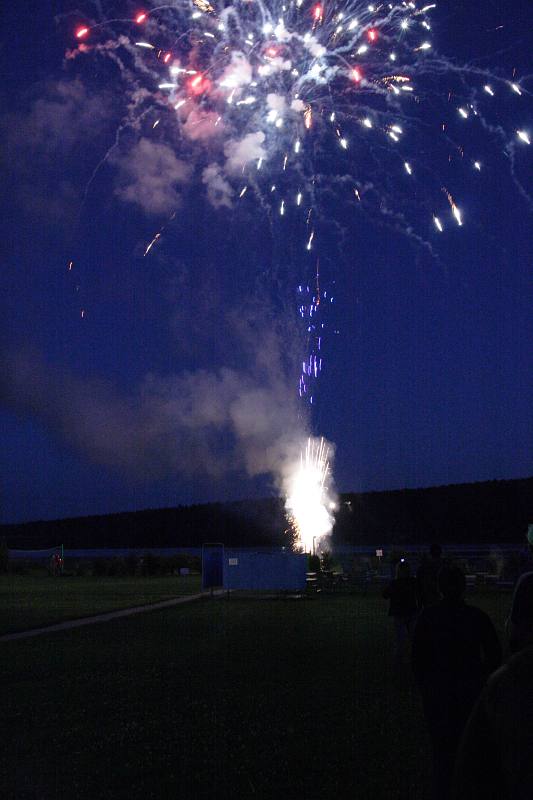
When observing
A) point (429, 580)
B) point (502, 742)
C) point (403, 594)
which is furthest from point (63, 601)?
point (502, 742)

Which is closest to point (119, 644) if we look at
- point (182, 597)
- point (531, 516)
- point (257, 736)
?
point (257, 736)

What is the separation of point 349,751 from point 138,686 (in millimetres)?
4673

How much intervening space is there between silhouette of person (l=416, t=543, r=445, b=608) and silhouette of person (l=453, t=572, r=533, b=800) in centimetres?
502

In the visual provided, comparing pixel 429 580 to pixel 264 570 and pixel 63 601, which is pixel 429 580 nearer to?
pixel 63 601

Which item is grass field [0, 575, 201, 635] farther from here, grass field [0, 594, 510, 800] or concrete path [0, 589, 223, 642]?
grass field [0, 594, 510, 800]

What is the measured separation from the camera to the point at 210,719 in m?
9.56

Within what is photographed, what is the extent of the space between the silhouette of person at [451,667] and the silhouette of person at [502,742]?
3631 mm

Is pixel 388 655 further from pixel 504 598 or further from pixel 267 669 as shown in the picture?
pixel 504 598

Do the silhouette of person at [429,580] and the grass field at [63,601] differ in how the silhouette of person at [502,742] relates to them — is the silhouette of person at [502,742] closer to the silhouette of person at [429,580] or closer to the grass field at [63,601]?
the silhouette of person at [429,580]

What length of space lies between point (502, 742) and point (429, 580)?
7493 mm

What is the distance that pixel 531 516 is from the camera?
15838 cm

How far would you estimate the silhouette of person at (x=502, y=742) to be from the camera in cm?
180

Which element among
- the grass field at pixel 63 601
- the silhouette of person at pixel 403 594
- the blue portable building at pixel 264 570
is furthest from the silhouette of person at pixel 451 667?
the blue portable building at pixel 264 570

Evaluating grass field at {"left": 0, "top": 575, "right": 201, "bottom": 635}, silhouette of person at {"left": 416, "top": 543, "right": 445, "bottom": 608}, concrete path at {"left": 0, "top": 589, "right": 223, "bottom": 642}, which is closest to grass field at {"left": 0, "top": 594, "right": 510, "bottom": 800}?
concrete path at {"left": 0, "top": 589, "right": 223, "bottom": 642}
